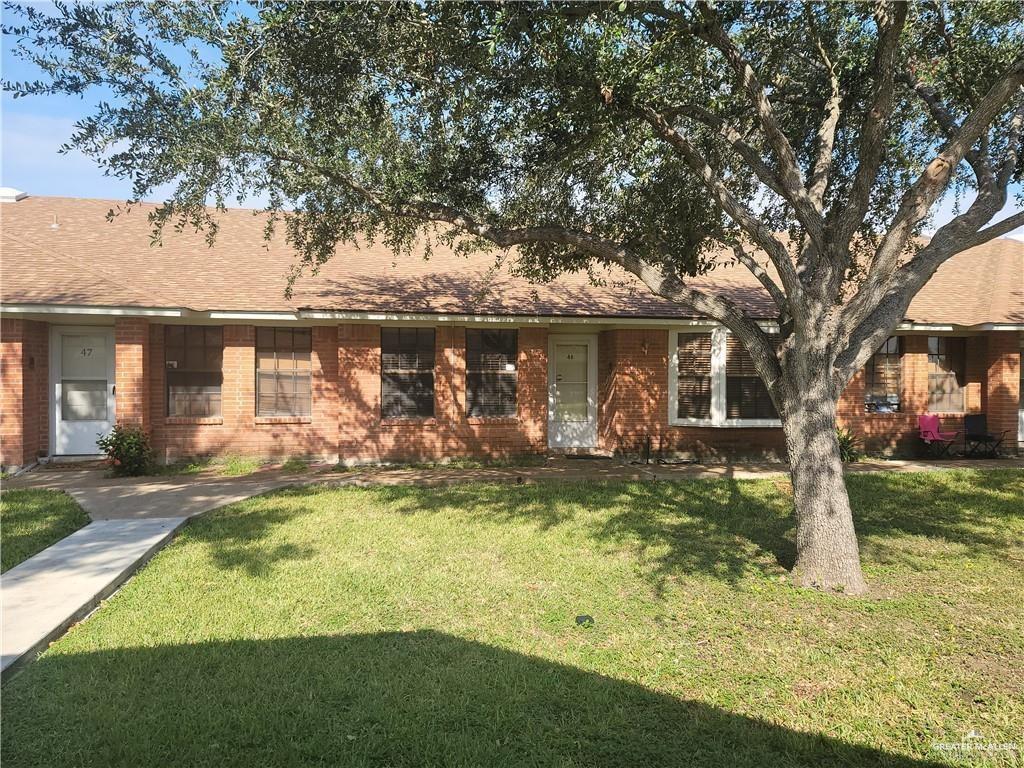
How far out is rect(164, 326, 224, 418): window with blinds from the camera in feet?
39.8

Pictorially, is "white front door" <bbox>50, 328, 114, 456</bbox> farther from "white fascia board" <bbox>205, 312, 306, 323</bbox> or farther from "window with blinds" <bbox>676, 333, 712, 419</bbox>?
"window with blinds" <bbox>676, 333, 712, 419</bbox>

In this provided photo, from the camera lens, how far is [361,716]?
139 inches

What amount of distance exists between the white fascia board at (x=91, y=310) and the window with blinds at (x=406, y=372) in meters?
3.62

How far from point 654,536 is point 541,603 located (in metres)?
2.45

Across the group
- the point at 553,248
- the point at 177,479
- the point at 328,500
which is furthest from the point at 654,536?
the point at 177,479

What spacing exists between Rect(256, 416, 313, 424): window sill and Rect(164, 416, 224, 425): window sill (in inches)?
28.6

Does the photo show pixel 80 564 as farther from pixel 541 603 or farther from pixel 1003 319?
pixel 1003 319

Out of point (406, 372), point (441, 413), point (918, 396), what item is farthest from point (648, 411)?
point (918, 396)

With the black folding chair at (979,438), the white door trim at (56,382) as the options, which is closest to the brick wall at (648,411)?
the black folding chair at (979,438)

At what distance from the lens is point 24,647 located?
13.7 feet

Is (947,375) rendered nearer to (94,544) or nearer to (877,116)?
(877,116)

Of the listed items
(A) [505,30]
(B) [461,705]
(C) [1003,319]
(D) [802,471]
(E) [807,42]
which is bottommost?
(B) [461,705]

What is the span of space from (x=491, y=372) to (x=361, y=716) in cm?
931

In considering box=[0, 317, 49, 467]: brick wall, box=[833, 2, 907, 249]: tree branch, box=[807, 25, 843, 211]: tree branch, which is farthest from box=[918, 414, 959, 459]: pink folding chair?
box=[0, 317, 49, 467]: brick wall
